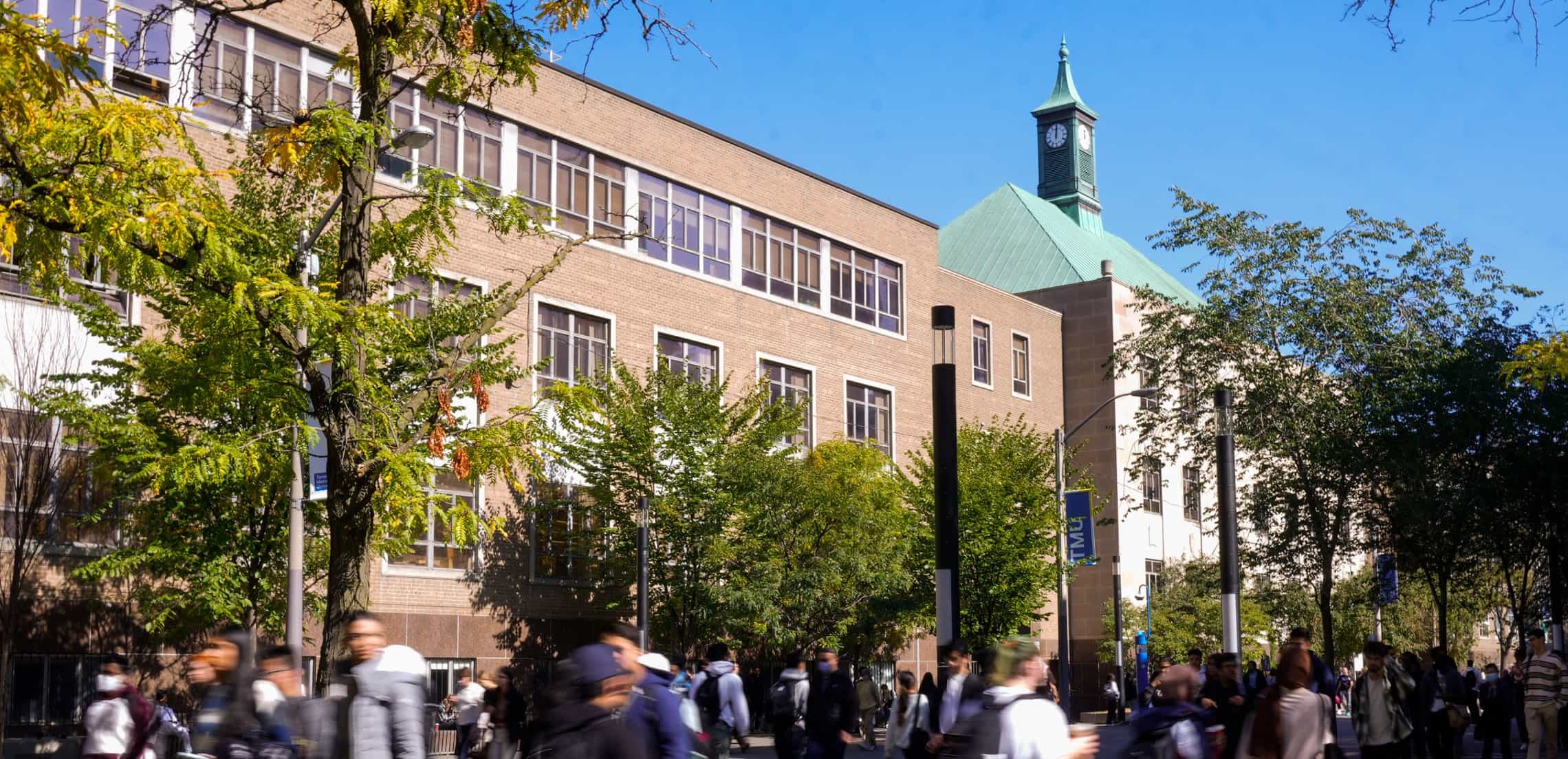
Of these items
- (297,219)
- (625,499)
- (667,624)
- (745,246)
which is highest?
(745,246)

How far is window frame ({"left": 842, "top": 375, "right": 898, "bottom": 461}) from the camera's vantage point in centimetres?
4462

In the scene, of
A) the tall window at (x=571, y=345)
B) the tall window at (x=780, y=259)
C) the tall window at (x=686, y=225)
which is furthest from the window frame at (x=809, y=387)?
the tall window at (x=571, y=345)

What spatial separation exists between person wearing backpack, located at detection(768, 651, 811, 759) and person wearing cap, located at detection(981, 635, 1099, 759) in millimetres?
6537

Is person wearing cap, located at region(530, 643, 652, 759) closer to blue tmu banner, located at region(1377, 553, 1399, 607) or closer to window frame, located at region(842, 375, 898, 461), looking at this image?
blue tmu banner, located at region(1377, 553, 1399, 607)

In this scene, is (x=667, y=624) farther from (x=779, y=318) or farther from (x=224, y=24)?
(x=224, y=24)

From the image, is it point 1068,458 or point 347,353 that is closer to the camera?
point 347,353

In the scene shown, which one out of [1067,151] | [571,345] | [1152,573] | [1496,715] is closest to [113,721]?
[1496,715]

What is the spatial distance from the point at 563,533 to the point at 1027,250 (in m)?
37.4

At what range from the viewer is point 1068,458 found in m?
40.0

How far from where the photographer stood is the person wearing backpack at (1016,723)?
7.69m

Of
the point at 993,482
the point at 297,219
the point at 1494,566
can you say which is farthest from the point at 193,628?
the point at 1494,566

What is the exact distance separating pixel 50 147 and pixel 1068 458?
101 ft

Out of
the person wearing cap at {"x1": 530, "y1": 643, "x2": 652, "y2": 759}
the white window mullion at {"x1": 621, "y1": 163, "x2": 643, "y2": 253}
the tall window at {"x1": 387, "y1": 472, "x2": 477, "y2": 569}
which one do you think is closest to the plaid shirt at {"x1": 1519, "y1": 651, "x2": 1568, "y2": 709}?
the person wearing cap at {"x1": 530, "y1": 643, "x2": 652, "y2": 759}

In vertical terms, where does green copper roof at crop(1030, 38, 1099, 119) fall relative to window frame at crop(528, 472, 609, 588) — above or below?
above
